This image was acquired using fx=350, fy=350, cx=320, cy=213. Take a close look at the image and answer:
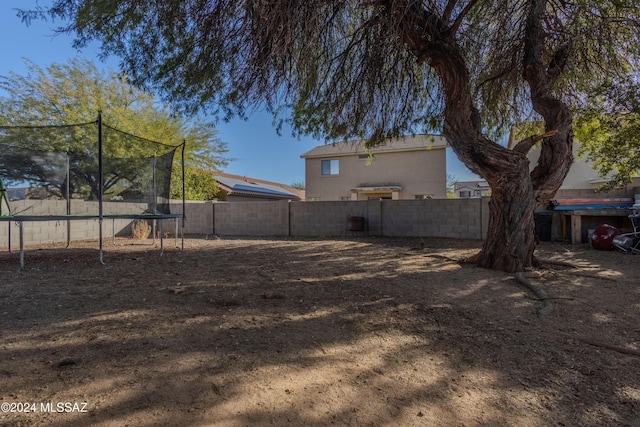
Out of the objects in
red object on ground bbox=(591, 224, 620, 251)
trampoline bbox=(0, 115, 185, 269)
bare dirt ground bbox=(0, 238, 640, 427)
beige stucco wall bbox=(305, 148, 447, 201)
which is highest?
beige stucco wall bbox=(305, 148, 447, 201)

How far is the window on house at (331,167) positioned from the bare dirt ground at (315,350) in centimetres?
1426

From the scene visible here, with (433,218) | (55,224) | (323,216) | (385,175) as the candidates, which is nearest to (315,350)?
(433,218)

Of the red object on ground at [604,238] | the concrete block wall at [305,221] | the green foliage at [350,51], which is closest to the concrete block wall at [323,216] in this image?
the concrete block wall at [305,221]

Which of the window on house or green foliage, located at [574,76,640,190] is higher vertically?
the window on house

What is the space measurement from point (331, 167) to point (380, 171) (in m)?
2.72

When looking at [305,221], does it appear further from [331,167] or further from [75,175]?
[331,167]

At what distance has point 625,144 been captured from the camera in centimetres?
834

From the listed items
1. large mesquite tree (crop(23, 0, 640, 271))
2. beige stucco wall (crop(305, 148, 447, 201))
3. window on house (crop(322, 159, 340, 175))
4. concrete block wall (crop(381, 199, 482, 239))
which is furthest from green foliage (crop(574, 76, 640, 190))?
window on house (crop(322, 159, 340, 175))

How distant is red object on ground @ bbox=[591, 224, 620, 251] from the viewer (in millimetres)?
7512

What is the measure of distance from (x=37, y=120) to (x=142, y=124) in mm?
3403

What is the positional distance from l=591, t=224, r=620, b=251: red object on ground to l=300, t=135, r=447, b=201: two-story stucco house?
9.00 meters

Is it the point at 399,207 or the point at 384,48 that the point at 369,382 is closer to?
the point at 384,48

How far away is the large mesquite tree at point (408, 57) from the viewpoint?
4.52m

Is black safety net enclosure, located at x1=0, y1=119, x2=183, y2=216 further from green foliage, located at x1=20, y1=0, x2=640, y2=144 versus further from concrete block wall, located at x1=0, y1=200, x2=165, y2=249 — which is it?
green foliage, located at x1=20, y1=0, x2=640, y2=144
